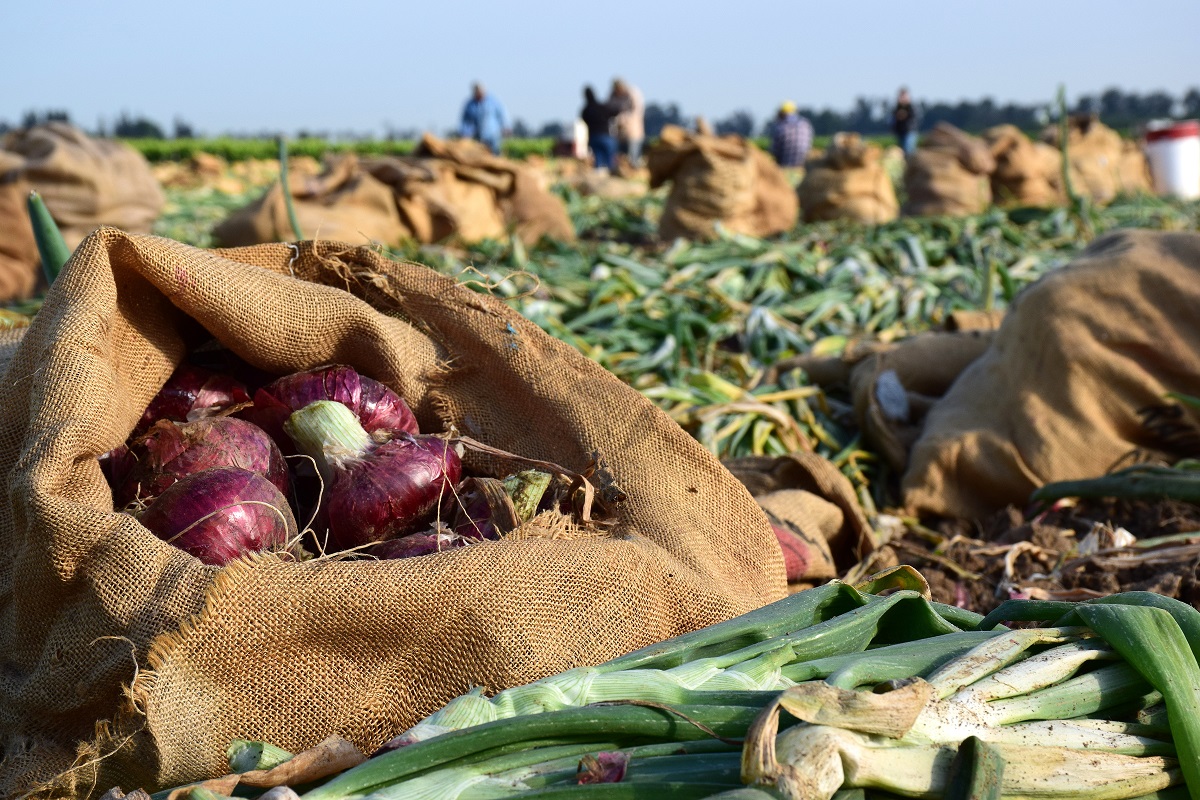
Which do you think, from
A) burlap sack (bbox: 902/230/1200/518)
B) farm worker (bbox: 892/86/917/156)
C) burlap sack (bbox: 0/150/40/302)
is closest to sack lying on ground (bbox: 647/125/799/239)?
burlap sack (bbox: 0/150/40/302)

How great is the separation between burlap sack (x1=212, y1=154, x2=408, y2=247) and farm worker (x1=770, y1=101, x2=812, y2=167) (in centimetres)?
1066

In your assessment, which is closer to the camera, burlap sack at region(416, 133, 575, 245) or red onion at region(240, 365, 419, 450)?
red onion at region(240, 365, 419, 450)

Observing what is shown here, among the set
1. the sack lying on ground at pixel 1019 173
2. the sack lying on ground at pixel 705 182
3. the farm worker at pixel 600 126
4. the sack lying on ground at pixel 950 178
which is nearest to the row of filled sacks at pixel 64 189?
the sack lying on ground at pixel 705 182

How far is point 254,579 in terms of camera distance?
48.8 inches

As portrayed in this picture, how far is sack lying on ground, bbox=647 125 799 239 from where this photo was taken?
24.9 ft

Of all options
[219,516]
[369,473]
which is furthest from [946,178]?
[219,516]

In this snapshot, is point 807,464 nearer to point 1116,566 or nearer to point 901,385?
point 1116,566

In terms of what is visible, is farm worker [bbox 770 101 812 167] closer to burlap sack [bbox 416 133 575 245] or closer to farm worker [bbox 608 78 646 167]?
farm worker [bbox 608 78 646 167]

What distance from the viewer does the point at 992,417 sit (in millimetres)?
3082

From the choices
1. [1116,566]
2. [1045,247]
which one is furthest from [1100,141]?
[1116,566]

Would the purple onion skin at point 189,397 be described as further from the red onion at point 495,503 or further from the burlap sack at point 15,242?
the burlap sack at point 15,242

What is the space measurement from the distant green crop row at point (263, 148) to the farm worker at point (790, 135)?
540 inches

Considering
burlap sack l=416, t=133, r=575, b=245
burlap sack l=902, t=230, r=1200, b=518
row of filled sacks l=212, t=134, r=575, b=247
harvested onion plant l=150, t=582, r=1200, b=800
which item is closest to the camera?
harvested onion plant l=150, t=582, r=1200, b=800

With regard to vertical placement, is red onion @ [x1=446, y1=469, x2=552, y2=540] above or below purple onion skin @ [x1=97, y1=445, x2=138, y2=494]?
below
